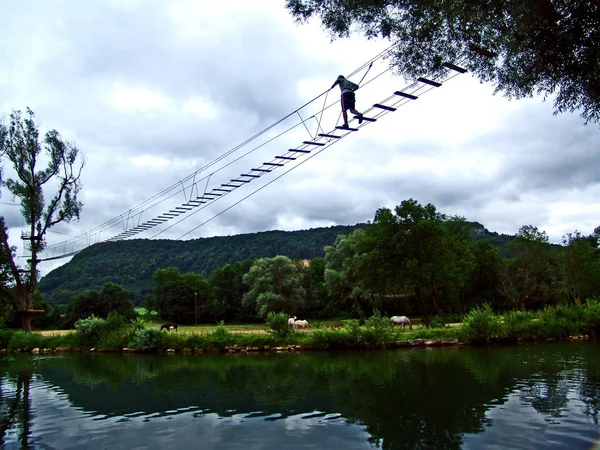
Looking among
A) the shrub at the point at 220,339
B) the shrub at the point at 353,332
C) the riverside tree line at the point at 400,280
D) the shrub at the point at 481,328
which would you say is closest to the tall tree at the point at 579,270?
the riverside tree line at the point at 400,280

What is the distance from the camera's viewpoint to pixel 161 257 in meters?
117

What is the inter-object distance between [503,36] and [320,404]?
36.4 ft

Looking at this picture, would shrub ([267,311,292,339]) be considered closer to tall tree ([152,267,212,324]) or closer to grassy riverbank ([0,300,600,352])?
grassy riverbank ([0,300,600,352])

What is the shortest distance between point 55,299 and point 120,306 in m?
39.5

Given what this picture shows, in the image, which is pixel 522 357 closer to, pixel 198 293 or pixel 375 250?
pixel 375 250

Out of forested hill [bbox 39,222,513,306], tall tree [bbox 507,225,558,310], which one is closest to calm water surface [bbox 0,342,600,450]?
tall tree [bbox 507,225,558,310]

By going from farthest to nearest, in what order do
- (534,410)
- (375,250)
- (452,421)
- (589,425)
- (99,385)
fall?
(375,250) → (99,385) → (534,410) → (452,421) → (589,425)

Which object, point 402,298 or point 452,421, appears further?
point 402,298

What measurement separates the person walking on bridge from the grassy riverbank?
68.6 feet

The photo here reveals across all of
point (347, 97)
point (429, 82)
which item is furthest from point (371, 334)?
point (429, 82)

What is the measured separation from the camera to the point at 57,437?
39.0ft

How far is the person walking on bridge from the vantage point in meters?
12.4

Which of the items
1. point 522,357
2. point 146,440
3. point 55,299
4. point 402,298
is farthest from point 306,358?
point 55,299

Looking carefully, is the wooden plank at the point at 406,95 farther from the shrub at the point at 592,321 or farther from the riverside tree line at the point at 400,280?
the shrub at the point at 592,321
